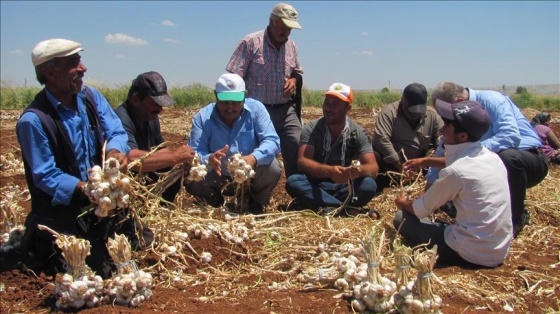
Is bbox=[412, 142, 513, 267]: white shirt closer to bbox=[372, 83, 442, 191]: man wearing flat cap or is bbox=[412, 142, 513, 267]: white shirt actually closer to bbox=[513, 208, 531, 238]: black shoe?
bbox=[513, 208, 531, 238]: black shoe

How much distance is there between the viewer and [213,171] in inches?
164

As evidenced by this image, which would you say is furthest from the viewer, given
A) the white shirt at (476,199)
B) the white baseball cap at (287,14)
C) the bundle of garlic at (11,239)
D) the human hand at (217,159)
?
the white baseball cap at (287,14)

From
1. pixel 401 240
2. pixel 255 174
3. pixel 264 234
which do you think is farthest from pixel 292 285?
pixel 255 174

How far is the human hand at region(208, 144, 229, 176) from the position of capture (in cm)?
374

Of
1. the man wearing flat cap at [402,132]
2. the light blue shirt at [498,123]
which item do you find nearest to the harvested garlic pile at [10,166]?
the man wearing flat cap at [402,132]

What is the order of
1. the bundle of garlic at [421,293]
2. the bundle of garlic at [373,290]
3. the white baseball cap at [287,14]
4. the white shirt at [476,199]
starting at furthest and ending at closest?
1. the white baseball cap at [287,14]
2. the white shirt at [476,199]
3. the bundle of garlic at [373,290]
4. the bundle of garlic at [421,293]

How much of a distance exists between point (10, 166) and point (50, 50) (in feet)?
15.3

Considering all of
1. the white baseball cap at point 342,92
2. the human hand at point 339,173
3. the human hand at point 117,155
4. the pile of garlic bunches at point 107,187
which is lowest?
the human hand at point 339,173

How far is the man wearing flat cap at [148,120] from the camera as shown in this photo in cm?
337

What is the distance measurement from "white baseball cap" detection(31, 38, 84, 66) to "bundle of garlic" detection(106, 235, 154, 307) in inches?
39.9

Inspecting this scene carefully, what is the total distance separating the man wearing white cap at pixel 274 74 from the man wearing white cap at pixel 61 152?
6.36 feet

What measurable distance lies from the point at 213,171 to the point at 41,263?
1547mm

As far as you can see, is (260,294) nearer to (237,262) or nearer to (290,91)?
(237,262)

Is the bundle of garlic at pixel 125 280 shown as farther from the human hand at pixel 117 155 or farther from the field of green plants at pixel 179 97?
the field of green plants at pixel 179 97
